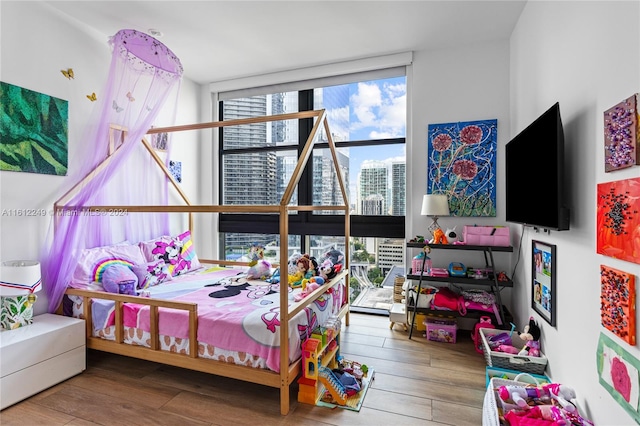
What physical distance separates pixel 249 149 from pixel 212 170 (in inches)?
22.1

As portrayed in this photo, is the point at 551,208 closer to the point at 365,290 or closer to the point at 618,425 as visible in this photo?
the point at 618,425

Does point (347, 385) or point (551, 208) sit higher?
point (551, 208)

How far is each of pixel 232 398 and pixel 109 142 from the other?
218 centimetres

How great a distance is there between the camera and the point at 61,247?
241 cm


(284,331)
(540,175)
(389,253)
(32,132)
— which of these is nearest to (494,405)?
(284,331)

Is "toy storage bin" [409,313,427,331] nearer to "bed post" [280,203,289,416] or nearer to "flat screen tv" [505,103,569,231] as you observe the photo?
"flat screen tv" [505,103,569,231]

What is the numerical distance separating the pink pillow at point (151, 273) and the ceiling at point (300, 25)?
205 centimetres

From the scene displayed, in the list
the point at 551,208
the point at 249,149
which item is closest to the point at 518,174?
the point at 551,208

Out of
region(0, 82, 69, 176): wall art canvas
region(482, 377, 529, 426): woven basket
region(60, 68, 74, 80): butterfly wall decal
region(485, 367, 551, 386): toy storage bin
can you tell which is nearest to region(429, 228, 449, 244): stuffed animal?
region(485, 367, 551, 386): toy storage bin

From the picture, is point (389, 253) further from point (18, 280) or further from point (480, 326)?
point (18, 280)

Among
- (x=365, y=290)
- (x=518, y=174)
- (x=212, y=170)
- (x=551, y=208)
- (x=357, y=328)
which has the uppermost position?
(x=212, y=170)

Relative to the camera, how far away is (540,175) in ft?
6.11

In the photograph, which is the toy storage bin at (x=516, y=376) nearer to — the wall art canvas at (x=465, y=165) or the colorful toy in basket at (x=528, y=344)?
the colorful toy in basket at (x=528, y=344)

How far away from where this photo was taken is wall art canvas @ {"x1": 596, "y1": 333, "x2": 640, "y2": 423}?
1.15 meters
